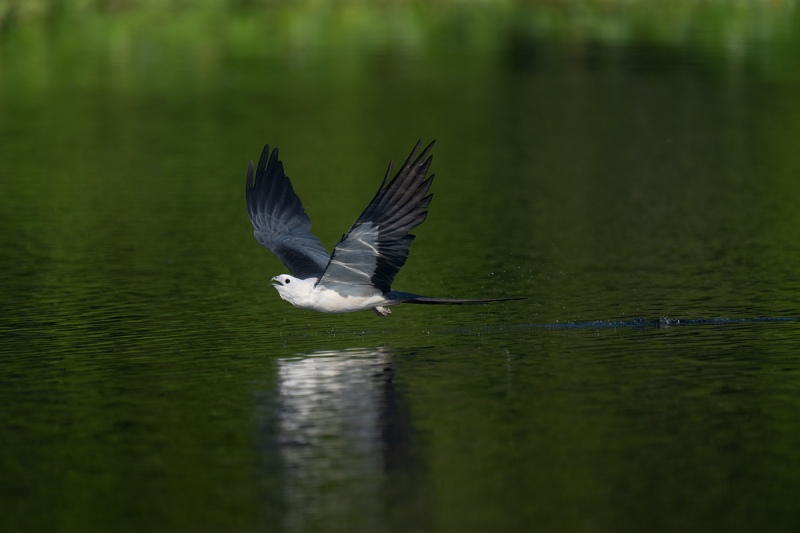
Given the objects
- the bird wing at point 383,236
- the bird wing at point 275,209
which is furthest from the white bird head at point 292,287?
the bird wing at point 275,209

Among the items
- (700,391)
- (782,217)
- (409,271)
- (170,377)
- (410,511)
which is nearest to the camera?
(410,511)

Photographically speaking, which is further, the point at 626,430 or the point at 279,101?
the point at 279,101

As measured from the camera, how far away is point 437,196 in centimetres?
2444

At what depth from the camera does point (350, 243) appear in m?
13.2

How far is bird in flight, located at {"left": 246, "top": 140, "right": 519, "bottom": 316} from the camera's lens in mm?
12891

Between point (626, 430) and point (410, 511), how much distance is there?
2.36 meters

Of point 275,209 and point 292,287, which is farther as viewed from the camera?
point 275,209

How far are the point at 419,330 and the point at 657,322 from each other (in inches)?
92.6

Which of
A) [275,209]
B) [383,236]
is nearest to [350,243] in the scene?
[383,236]

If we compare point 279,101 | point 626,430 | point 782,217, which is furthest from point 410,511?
Answer: point 279,101

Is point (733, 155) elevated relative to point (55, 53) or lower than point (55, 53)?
lower

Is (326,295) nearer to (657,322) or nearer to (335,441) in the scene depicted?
(335,441)

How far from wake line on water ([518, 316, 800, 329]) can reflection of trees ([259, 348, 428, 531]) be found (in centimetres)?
209

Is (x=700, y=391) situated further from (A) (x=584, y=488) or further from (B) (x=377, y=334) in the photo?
(B) (x=377, y=334)
